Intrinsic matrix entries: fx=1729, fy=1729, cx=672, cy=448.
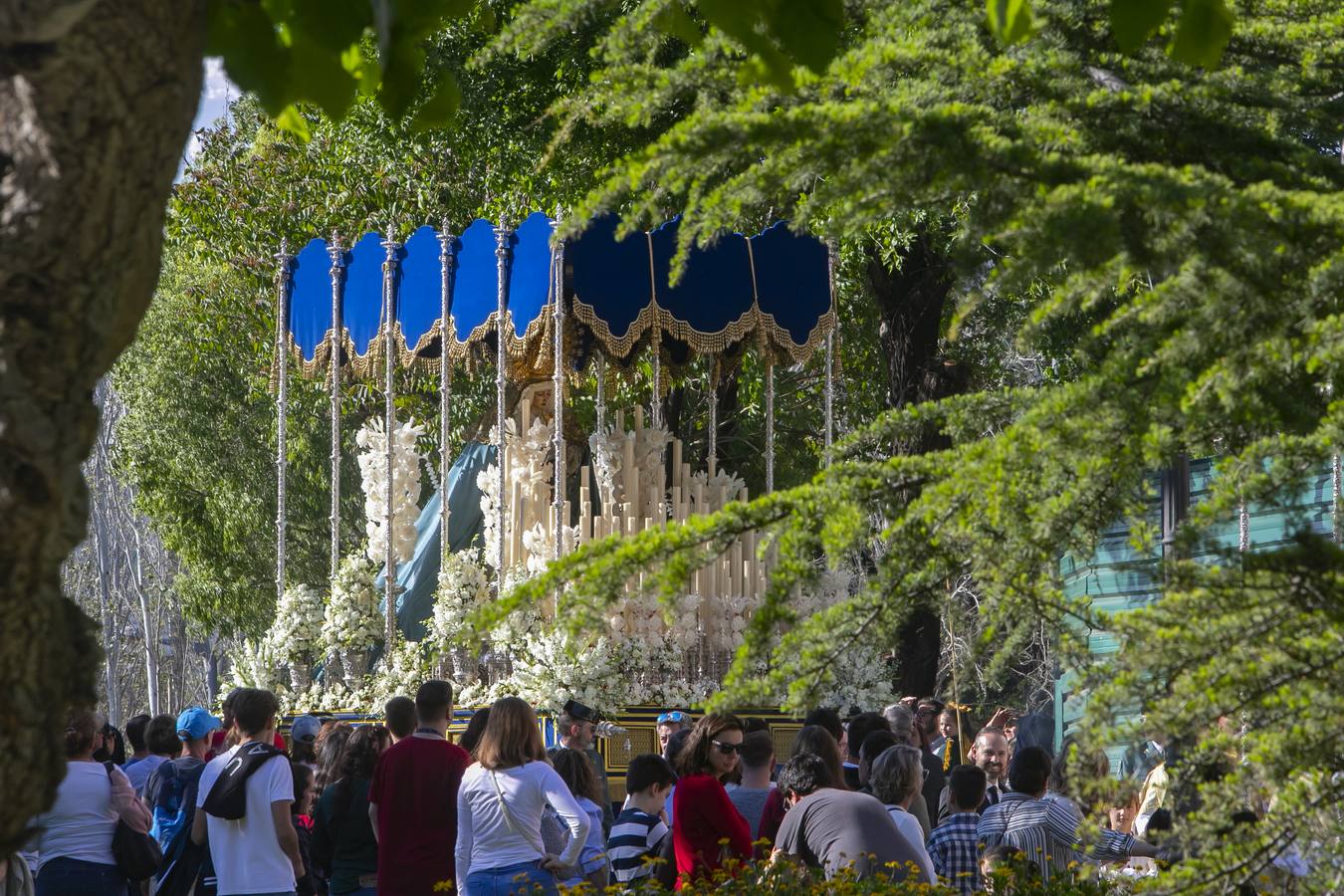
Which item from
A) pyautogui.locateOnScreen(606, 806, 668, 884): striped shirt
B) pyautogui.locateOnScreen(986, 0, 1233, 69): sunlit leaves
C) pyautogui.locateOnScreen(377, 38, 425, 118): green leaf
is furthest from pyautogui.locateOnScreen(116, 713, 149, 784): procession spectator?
pyautogui.locateOnScreen(986, 0, 1233, 69): sunlit leaves

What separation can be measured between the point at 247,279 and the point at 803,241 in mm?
11688

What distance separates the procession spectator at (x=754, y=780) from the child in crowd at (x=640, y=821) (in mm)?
372

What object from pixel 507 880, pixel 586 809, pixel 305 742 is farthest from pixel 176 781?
pixel 507 880

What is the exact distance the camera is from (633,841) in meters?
8.02

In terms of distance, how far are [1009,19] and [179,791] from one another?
7089 mm

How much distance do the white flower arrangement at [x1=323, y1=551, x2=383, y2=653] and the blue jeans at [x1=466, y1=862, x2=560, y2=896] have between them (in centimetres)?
926

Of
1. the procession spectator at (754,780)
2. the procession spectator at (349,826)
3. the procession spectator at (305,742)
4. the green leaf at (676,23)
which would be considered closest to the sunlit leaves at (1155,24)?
the green leaf at (676,23)

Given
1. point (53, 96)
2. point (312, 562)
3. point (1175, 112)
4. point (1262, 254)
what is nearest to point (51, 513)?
point (53, 96)

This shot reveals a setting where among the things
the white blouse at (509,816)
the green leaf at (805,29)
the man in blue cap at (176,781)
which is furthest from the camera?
the man in blue cap at (176,781)

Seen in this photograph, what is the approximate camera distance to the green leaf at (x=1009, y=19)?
352 centimetres

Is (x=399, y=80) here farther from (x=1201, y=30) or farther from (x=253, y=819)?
(x=253, y=819)

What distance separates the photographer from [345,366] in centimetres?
1858

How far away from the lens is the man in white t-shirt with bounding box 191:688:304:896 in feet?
25.4

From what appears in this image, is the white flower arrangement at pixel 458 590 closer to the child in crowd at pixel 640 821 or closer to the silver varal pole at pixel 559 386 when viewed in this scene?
the silver varal pole at pixel 559 386
